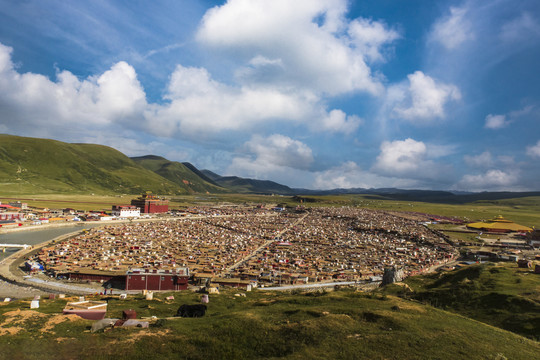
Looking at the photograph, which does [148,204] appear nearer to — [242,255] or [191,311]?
[242,255]

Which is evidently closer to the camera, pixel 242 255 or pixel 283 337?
pixel 283 337

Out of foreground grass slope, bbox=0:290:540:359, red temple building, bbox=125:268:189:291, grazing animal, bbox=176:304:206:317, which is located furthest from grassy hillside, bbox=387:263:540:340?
red temple building, bbox=125:268:189:291

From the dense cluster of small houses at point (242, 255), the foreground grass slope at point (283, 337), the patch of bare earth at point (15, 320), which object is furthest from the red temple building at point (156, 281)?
the patch of bare earth at point (15, 320)

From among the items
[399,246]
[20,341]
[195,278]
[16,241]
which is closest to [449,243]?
[399,246]

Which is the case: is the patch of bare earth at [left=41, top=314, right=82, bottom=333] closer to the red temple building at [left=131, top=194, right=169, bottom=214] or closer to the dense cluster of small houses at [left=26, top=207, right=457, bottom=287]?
the dense cluster of small houses at [left=26, top=207, right=457, bottom=287]

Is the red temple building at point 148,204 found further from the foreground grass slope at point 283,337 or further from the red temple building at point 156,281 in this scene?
the foreground grass slope at point 283,337

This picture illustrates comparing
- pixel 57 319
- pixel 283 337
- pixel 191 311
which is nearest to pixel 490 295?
pixel 283 337
